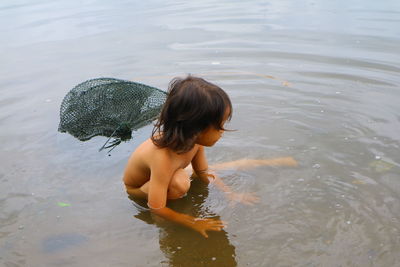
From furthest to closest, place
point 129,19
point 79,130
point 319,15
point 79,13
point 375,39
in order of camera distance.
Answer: point 79,13 < point 129,19 < point 319,15 < point 375,39 < point 79,130

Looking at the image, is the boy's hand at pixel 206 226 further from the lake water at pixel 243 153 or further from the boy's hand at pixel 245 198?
the boy's hand at pixel 245 198

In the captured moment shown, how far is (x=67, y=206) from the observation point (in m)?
3.50

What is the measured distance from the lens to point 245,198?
11.2ft

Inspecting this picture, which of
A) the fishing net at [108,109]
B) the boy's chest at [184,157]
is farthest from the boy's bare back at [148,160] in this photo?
the fishing net at [108,109]

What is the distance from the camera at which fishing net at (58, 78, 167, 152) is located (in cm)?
457

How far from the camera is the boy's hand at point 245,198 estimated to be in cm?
336

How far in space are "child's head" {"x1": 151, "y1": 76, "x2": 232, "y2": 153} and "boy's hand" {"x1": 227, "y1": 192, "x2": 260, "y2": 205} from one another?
2.36 ft

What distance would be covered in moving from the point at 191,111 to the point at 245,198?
997 millimetres

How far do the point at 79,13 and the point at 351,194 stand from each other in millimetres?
10506

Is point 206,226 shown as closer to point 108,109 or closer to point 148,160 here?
point 148,160

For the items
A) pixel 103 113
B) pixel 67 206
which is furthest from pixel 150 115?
pixel 67 206

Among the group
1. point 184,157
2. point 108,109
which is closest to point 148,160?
point 184,157

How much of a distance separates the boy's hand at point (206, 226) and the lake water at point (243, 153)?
7cm

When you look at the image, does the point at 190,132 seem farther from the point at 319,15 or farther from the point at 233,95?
the point at 319,15
